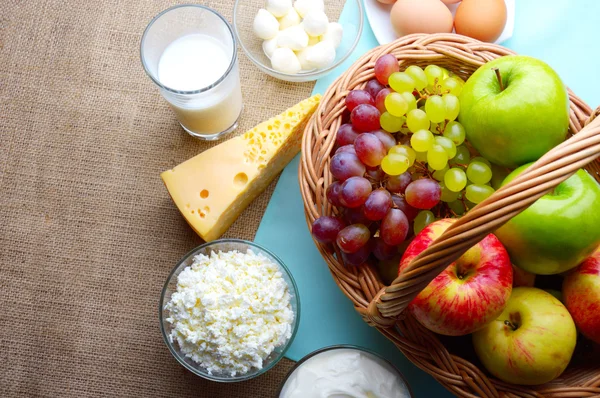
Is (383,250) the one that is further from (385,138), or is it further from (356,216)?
(385,138)

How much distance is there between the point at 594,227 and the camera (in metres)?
0.77

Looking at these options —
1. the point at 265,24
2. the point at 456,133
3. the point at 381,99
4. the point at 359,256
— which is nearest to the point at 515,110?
the point at 456,133

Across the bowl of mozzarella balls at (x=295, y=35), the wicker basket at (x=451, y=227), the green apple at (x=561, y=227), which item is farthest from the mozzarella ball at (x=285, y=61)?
the green apple at (x=561, y=227)

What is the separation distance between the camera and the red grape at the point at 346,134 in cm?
89

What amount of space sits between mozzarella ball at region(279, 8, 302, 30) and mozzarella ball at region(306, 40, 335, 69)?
0.21 feet

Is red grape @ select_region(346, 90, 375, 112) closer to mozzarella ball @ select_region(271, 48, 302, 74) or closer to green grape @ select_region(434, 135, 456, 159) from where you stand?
green grape @ select_region(434, 135, 456, 159)

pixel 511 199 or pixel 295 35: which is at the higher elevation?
pixel 511 199

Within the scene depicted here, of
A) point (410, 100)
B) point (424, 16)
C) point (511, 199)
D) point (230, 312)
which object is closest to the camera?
point (511, 199)

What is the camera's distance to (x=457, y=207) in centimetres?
90

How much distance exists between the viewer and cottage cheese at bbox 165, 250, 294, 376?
96 cm

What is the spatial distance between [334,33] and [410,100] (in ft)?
1.07

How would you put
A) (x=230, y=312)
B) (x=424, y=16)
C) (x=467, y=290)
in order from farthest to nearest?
(x=424, y=16) < (x=230, y=312) < (x=467, y=290)

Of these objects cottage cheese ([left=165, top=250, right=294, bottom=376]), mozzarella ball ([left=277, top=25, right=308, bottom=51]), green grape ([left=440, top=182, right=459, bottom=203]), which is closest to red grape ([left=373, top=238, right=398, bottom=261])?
green grape ([left=440, top=182, right=459, bottom=203])

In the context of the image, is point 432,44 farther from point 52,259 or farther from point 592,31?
point 52,259
